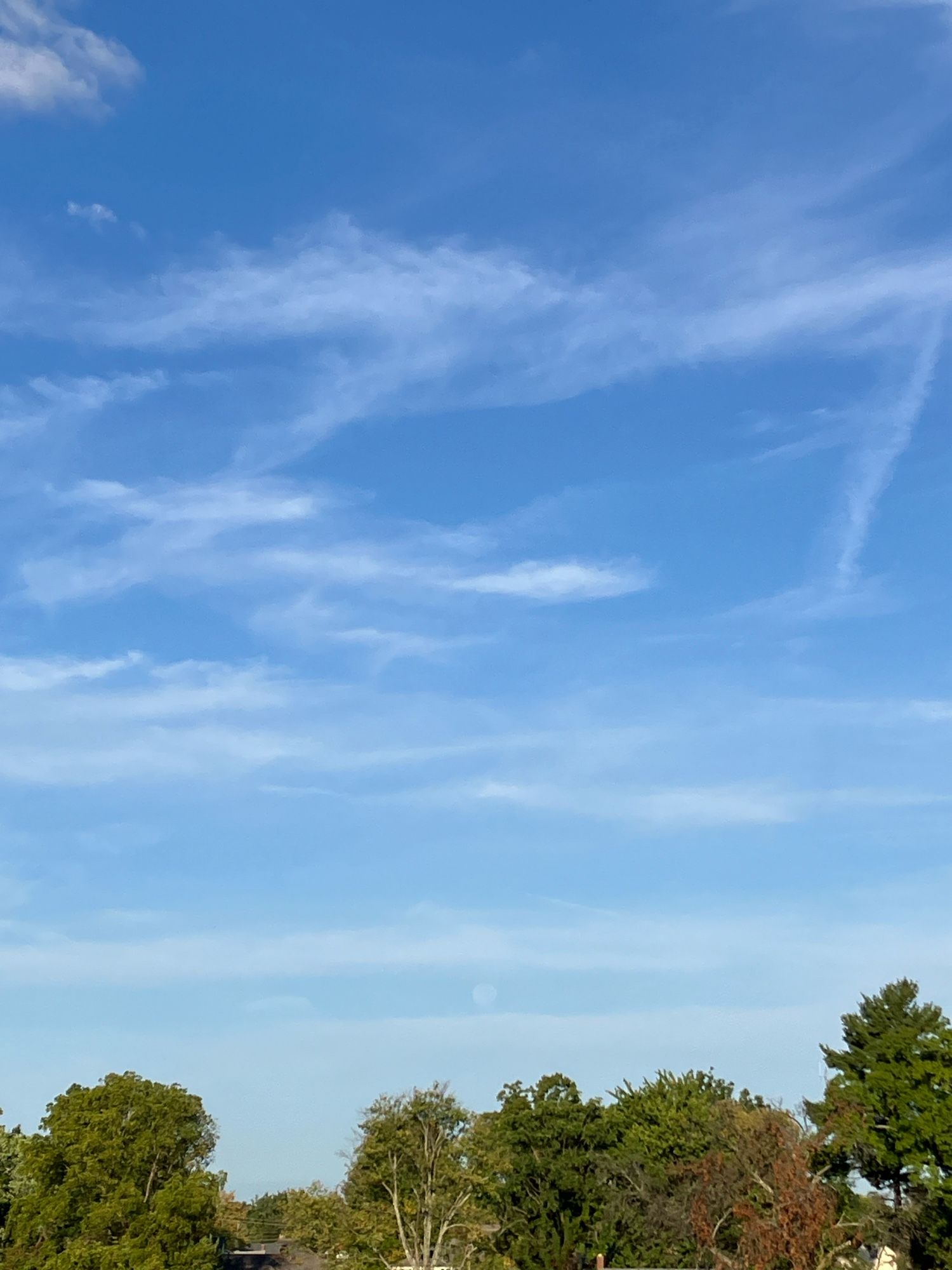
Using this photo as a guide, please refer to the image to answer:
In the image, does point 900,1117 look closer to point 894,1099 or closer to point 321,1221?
point 894,1099

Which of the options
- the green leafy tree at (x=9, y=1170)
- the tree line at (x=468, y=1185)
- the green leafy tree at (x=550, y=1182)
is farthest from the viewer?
the green leafy tree at (x=550, y=1182)

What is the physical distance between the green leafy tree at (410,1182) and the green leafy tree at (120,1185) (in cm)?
853

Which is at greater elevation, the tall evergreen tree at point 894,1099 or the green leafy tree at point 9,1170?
the tall evergreen tree at point 894,1099

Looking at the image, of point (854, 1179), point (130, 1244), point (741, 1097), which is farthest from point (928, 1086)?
point (130, 1244)

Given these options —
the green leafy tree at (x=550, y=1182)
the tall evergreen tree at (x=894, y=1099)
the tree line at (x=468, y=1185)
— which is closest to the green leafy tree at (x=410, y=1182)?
the tree line at (x=468, y=1185)

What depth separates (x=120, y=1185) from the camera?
7131cm

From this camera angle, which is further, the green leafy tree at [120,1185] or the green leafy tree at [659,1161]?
the green leafy tree at [659,1161]

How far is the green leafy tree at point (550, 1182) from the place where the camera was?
91.9 m

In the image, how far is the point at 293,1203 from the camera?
79438mm

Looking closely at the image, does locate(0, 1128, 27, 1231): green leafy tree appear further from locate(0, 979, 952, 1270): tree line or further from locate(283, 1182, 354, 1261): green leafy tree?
locate(283, 1182, 354, 1261): green leafy tree

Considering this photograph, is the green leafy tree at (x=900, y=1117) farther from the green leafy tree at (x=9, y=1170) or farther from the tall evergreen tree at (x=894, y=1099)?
the green leafy tree at (x=9, y=1170)

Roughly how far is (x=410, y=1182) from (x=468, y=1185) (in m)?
3.33

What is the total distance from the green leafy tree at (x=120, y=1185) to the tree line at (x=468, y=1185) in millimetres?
109

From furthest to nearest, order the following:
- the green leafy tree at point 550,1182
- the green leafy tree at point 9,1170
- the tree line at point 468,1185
Result: 1. the green leafy tree at point 550,1182
2. the green leafy tree at point 9,1170
3. the tree line at point 468,1185
